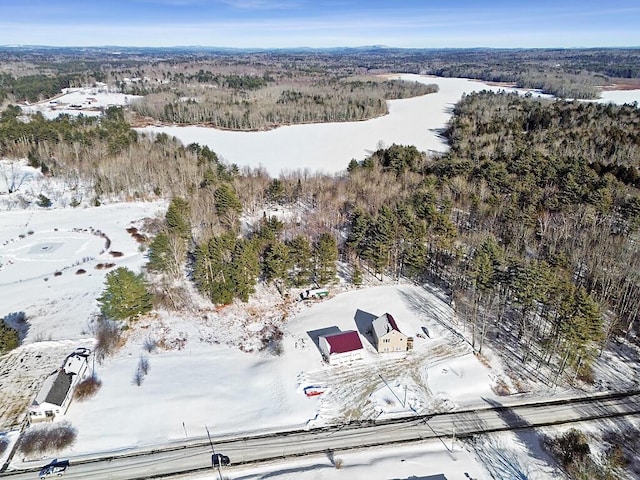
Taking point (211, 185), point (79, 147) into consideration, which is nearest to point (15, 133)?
point (79, 147)

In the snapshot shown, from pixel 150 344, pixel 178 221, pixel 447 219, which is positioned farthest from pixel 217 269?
pixel 447 219

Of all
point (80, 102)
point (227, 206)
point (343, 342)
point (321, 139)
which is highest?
point (80, 102)

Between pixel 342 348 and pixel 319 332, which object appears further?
pixel 319 332

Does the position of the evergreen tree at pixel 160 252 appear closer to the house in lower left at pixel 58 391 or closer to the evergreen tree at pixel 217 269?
the evergreen tree at pixel 217 269

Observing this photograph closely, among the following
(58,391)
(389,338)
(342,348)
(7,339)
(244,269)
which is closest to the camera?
(58,391)

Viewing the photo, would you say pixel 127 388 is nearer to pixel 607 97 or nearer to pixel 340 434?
pixel 340 434

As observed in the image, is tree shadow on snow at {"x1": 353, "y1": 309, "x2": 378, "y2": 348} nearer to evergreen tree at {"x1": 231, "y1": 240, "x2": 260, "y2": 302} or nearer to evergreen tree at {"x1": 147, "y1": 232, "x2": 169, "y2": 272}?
evergreen tree at {"x1": 231, "y1": 240, "x2": 260, "y2": 302}

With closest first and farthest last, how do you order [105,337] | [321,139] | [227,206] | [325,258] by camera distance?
1. [105,337]
2. [325,258]
3. [227,206]
4. [321,139]

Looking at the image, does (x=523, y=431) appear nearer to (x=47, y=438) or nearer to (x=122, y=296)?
(x=47, y=438)
